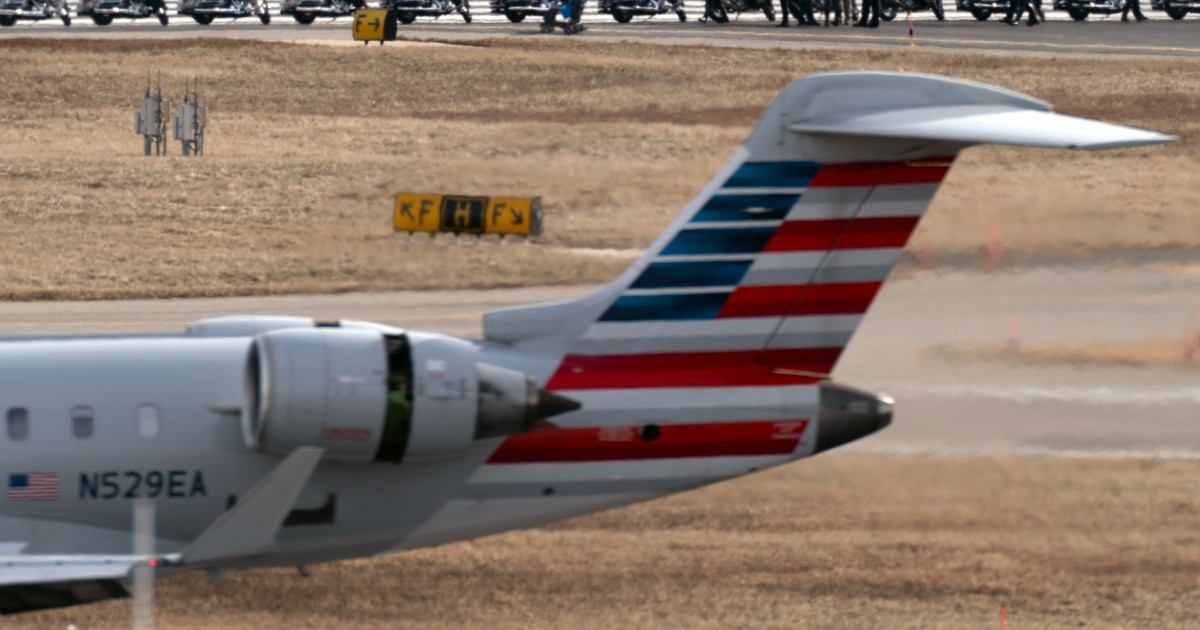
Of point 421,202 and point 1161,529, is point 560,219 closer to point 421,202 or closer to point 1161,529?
point 421,202

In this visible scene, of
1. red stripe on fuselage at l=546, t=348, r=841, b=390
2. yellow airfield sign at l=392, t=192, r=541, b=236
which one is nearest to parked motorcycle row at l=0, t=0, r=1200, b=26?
yellow airfield sign at l=392, t=192, r=541, b=236

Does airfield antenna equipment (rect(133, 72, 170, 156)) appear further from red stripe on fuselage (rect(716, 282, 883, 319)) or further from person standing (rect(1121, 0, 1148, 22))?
person standing (rect(1121, 0, 1148, 22))

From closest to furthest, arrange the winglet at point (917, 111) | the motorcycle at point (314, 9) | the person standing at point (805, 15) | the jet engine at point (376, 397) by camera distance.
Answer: the winglet at point (917, 111)
the jet engine at point (376, 397)
the person standing at point (805, 15)
the motorcycle at point (314, 9)

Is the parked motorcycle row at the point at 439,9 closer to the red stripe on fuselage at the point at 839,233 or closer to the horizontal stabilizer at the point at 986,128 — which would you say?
the red stripe on fuselage at the point at 839,233

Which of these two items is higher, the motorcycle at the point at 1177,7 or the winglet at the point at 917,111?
the winglet at the point at 917,111

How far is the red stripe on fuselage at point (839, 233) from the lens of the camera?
14852mm

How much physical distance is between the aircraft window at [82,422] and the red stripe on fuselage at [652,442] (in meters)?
3.39

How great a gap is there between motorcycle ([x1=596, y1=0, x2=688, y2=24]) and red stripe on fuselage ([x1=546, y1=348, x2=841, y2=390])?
66.3 metres

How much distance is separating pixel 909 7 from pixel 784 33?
11.5m

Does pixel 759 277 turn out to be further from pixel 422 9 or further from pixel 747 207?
pixel 422 9

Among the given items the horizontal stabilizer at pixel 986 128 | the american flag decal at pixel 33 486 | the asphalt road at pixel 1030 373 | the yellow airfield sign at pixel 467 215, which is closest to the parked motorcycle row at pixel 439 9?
the yellow airfield sign at pixel 467 215

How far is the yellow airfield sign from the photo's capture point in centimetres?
3312

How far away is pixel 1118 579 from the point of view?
17.1 m

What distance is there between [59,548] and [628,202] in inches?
754
